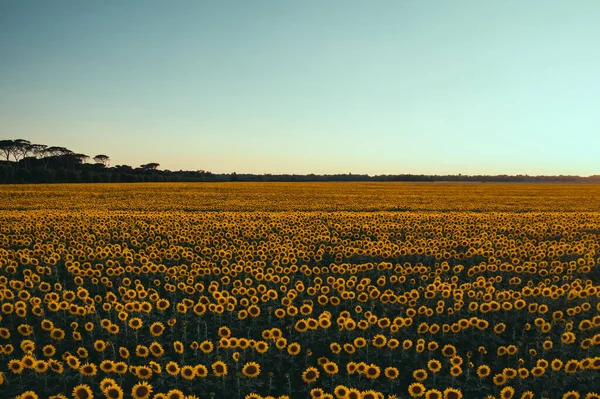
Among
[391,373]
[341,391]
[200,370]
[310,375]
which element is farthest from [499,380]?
[200,370]

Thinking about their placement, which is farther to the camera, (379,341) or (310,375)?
(379,341)

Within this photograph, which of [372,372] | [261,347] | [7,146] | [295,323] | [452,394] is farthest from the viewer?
[7,146]

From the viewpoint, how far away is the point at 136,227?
58.1ft

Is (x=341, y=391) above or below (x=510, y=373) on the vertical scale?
above

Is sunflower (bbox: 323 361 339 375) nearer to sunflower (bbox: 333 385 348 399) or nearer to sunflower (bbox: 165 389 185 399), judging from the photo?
sunflower (bbox: 333 385 348 399)

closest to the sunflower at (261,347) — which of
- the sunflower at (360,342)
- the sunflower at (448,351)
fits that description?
the sunflower at (360,342)

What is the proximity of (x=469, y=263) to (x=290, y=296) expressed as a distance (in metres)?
6.93

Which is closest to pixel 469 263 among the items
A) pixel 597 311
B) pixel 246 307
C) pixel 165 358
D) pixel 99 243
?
pixel 597 311

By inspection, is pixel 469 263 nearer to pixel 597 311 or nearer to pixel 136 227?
pixel 597 311

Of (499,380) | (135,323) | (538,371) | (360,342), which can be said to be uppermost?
(135,323)

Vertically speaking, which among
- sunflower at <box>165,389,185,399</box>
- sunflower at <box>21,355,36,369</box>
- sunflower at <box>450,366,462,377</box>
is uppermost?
sunflower at <box>21,355,36,369</box>

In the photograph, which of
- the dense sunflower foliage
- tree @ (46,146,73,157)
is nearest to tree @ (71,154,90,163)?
tree @ (46,146,73,157)

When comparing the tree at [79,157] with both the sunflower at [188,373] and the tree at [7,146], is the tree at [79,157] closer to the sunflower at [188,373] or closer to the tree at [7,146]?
the tree at [7,146]

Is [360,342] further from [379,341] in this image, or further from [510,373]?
[510,373]
